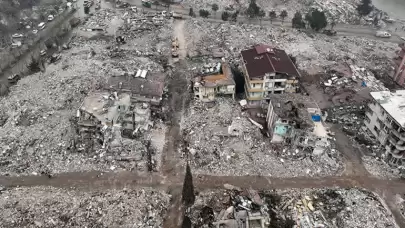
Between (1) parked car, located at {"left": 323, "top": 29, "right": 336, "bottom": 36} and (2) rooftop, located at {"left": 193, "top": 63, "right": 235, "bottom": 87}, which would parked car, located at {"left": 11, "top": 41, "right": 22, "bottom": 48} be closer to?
(2) rooftop, located at {"left": 193, "top": 63, "right": 235, "bottom": 87}

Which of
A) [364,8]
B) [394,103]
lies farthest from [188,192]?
[364,8]

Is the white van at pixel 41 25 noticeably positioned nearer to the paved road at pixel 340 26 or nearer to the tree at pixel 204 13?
the paved road at pixel 340 26

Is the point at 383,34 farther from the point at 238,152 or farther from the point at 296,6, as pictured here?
the point at 238,152

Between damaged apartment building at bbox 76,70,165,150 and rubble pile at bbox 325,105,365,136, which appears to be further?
rubble pile at bbox 325,105,365,136

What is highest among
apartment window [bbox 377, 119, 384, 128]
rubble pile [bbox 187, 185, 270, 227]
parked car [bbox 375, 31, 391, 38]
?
parked car [bbox 375, 31, 391, 38]

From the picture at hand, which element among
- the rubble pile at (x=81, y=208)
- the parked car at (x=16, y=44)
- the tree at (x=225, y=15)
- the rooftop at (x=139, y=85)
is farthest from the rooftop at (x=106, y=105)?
the tree at (x=225, y=15)

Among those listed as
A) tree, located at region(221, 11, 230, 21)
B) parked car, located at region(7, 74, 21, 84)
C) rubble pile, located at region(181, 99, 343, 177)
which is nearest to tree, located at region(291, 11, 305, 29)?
tree, located at region(221, 11, 230, 21)

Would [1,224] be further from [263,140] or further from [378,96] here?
[378,96]

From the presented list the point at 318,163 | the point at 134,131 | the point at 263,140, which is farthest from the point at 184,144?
the point at 318,163
